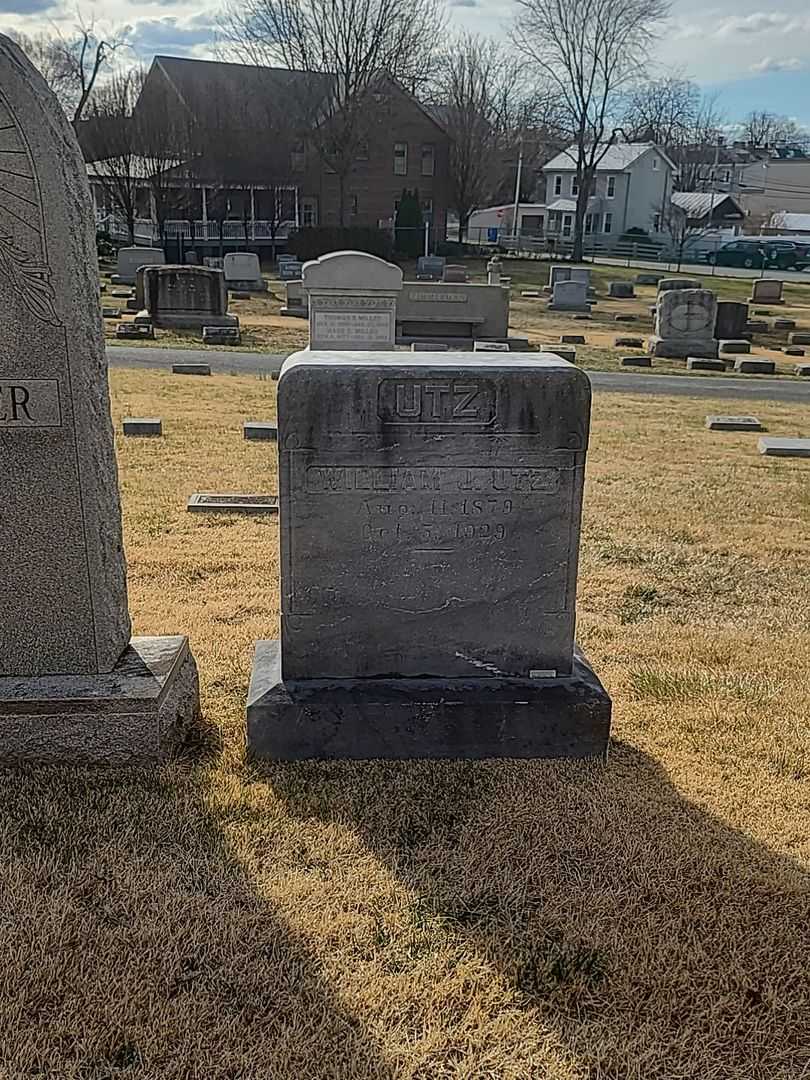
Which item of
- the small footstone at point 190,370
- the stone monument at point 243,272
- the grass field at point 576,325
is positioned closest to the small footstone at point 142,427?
the small footstone at point 190,370

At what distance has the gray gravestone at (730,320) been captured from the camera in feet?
75.7

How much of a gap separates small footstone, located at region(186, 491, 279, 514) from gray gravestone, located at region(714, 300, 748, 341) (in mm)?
18592

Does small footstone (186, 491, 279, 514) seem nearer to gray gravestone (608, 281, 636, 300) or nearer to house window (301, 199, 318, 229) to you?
gray gravestone (608, 281, 636, 300)

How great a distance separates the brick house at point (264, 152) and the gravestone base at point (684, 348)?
3161cm

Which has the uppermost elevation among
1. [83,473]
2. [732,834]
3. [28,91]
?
[28,91]

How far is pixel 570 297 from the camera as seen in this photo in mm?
30031

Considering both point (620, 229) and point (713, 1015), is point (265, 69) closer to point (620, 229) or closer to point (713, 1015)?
point (620, 229)

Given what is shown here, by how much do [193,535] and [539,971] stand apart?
15.5 feet

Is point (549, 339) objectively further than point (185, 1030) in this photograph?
Yes

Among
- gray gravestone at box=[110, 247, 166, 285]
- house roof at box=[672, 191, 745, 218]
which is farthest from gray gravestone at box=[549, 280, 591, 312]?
house roof at box=[672, 191, 745, 218]

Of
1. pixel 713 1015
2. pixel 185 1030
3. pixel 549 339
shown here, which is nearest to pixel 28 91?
pixel 185 1030

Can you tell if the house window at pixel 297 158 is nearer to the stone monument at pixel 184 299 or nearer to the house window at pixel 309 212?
the house window at pixel 309 212

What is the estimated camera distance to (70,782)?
11.3ft

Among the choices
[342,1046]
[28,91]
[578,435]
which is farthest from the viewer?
[578,435]
